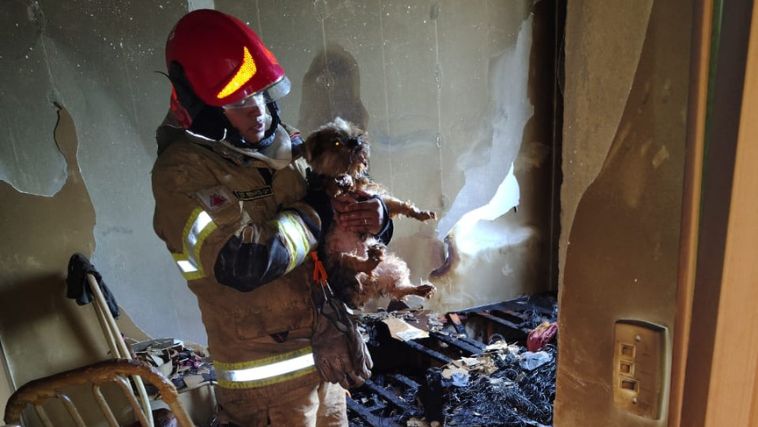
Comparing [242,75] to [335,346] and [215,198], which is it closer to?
[215,198]

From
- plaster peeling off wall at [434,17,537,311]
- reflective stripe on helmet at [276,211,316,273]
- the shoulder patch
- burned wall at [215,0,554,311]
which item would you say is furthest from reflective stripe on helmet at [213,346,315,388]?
plaster peeling off wall at [434,17,537,311]

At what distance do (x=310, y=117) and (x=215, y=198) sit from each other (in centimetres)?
193

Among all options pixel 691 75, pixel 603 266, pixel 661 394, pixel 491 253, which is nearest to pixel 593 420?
pixel 661 394

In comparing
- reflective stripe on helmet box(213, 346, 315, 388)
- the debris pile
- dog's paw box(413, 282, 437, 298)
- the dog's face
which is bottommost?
the debris pile

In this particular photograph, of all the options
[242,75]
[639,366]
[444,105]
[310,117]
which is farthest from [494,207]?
[639,366]

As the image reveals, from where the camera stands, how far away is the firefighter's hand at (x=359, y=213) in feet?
5.05

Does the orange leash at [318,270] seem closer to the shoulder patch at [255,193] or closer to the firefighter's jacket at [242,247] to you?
the firefighter's jacket at [242,247]

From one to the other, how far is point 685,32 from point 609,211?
8.6 inches

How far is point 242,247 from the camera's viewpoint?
1.31 meters

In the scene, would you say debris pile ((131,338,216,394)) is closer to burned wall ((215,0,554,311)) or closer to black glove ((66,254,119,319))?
black glove ((66,254,119,319))

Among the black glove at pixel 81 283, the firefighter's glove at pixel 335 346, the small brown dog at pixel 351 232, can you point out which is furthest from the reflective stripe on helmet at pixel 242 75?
the black glove at pixel 81 283

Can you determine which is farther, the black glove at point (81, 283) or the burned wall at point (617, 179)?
the black glove at point (81, 283)

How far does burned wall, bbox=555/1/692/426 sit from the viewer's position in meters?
0.51

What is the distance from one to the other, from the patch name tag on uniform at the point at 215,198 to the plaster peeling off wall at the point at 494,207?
2.62m
